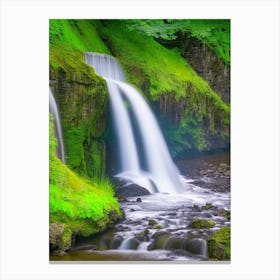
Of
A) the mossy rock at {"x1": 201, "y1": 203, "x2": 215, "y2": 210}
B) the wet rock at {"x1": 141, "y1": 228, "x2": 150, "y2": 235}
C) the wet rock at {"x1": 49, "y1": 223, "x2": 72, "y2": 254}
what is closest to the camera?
the wet rock at {"x1": 49, "y1": 223, "x2": 72, "y2": 254}

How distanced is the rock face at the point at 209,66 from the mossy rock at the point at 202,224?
145cm

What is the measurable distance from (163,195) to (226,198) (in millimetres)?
754

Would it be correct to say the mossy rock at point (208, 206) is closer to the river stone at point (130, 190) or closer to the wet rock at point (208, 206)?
the wet rock at point (208, 206)

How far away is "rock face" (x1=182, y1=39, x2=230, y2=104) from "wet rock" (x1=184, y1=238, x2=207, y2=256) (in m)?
1.70

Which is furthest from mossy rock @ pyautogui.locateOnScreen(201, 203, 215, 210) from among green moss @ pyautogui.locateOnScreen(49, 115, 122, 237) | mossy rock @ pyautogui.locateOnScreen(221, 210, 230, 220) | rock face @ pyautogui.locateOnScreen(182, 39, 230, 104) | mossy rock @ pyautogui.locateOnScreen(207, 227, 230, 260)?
rock face @ pyautogui.locateOnScreen(182, 39, 230, 104)

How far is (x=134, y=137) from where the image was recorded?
25.2 ft

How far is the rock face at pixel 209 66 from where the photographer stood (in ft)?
24.9

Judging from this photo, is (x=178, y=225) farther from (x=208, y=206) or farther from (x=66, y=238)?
(x=66, y=238)

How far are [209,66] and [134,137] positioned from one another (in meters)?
1.28

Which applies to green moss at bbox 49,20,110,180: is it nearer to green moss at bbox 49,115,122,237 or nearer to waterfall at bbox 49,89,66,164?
waterfall at bbox 49,89,66,164

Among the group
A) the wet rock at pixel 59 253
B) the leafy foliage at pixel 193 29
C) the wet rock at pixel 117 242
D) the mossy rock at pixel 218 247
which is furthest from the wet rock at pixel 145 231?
the leafy foliage at pixel 193 29

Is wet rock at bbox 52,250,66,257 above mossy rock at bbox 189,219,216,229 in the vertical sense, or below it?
below

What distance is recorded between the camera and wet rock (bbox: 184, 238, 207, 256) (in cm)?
734
